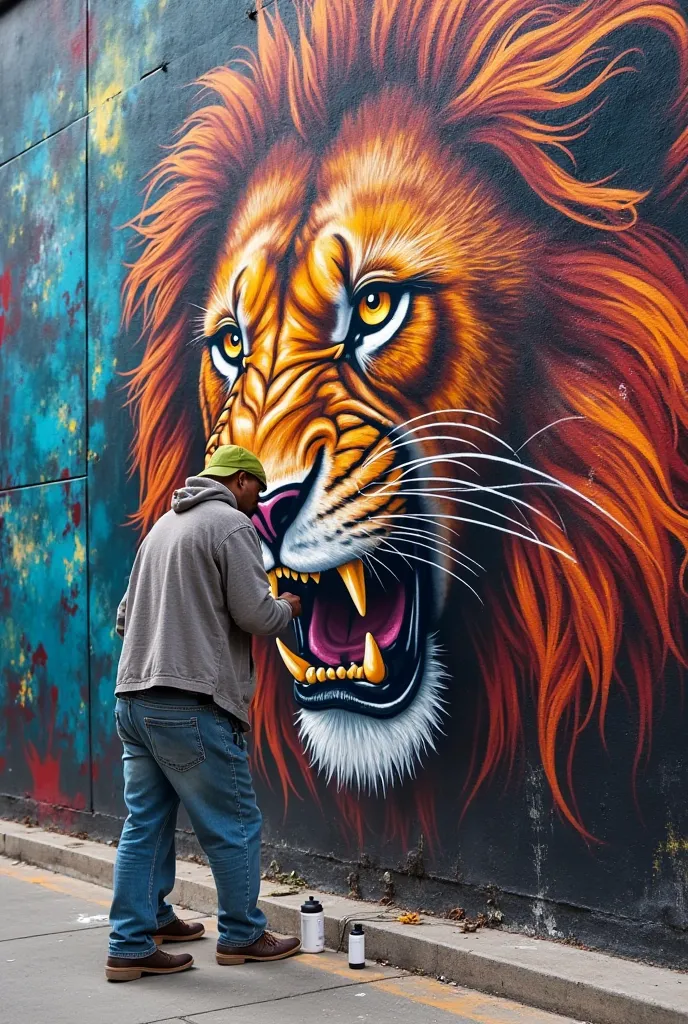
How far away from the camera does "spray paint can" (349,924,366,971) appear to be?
4898 mm

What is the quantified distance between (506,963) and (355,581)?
2.01m

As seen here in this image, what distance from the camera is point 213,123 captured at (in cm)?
708

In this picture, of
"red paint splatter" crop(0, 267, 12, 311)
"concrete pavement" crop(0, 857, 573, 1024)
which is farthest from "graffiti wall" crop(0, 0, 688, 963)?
"red paint splatter" crop(0, 267, 12, 311)

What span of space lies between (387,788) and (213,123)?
3.94 m

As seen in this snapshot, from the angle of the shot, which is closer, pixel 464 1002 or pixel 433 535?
pixel 464 1002

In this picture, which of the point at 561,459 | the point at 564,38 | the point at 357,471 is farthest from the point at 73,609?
the point at 564,38

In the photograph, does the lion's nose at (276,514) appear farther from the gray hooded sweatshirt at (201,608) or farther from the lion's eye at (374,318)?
the gray hooded sweatshirt at (201,608)

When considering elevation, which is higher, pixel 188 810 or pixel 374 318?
pixel 374 318

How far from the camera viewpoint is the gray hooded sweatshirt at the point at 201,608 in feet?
16.0

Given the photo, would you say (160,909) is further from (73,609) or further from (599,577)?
(73,609)

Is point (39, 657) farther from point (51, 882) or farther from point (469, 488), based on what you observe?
point (469, 488)

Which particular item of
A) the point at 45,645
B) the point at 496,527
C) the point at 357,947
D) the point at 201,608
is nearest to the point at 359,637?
the point at 496,527

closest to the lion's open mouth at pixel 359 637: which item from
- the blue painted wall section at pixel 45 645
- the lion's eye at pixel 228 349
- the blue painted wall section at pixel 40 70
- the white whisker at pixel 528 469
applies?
the white whisker at pixel 528 469

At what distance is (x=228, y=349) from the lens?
688 cm
